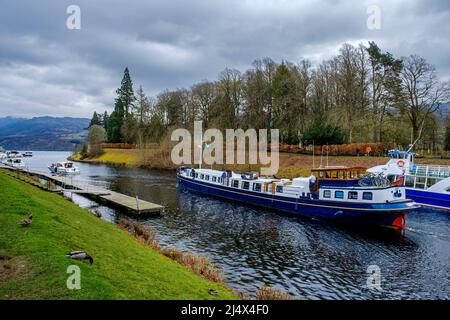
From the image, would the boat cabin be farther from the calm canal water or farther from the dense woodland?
the dense woodland

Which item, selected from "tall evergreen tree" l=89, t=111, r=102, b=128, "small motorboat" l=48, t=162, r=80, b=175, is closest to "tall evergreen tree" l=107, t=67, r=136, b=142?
"tall evergreen tree" l=89, t=111, r=102, b=128

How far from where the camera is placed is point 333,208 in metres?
31.4

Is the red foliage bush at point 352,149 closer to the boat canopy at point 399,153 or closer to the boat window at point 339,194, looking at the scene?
the boat canopy at point 399,153

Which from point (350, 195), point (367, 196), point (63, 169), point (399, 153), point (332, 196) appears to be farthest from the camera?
point (63, 169)

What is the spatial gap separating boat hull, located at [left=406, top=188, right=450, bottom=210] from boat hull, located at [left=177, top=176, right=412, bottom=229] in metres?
11.4

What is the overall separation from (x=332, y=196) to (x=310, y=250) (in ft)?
37.5

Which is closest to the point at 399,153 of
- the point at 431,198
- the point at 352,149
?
the point at 431,198

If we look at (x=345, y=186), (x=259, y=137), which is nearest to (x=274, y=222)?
(x=345, y=186)

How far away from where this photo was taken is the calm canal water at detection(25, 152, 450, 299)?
53.9 feet

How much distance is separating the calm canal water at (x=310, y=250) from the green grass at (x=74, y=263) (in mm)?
4988

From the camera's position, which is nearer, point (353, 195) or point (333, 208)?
point (353, 195)

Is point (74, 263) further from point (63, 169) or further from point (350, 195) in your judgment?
point (63, 169)
